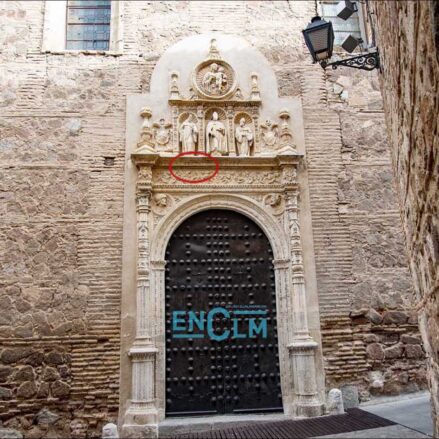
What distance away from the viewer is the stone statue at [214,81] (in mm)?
6840

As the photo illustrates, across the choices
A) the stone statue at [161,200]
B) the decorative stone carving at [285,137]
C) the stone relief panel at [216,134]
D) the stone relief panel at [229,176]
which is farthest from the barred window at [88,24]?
the decorative stone carving at [285,137]

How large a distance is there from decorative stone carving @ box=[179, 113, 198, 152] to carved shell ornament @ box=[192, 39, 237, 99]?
50cm

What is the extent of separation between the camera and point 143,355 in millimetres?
5535

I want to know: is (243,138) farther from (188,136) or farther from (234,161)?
(188,136)

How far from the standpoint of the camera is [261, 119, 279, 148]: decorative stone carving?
667 centimetres

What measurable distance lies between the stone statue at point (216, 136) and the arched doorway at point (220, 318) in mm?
876

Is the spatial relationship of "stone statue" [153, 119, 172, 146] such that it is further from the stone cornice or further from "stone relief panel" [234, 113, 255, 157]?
"stone relief panel" [234, 113, 255, 157]

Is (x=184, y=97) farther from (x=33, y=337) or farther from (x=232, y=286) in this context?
(x=33, y=337)

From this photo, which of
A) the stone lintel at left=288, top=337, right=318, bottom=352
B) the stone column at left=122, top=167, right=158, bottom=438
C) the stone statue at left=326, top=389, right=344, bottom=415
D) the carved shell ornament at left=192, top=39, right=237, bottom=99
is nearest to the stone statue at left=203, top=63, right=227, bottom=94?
the carved shell ornament at left=192, top=39, right=237, bottom=99

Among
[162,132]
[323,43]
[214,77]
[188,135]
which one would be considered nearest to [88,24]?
[214,77]

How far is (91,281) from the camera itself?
5875 millimetres

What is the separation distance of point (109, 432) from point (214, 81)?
475cm

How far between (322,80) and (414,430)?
4934 mm

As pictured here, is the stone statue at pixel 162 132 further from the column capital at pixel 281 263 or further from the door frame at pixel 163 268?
the column capital at pixel 281 263
